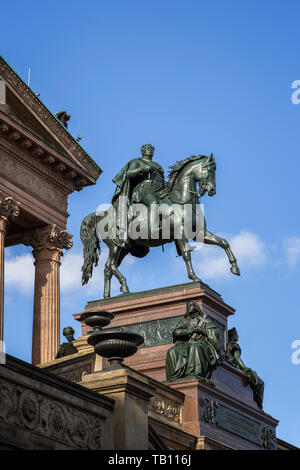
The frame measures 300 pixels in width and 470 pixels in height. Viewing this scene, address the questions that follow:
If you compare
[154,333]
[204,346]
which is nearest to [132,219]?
[154,333]

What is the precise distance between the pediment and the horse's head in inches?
537

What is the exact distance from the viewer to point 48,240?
43688 mm

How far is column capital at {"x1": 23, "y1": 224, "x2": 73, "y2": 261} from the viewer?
43.6 meters

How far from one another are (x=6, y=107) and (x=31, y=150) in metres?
2.01

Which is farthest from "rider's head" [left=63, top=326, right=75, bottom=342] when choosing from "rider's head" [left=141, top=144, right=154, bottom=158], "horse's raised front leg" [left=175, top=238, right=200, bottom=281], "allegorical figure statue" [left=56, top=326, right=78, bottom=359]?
"rider's head" [left=141, top=144, right=154, bottom=158]

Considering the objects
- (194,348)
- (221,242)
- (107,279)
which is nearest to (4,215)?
(107,279)

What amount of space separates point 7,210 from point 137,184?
11735mm

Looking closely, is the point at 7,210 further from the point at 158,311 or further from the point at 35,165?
the point at 158,311

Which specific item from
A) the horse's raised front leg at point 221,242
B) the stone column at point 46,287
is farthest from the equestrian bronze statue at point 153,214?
the stone column at point 46,287

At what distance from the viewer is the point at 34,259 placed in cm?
4388

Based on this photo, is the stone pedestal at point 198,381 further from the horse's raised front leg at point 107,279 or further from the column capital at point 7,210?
the column capital at point 7,210

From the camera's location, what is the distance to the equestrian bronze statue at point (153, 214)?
2941 cm

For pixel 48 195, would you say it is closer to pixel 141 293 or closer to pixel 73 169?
pixel 73 169

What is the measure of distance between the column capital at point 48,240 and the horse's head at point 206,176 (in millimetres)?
14856
